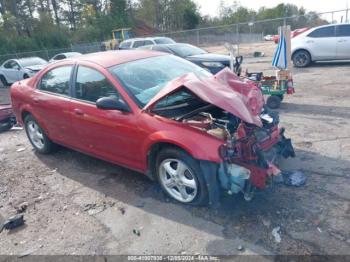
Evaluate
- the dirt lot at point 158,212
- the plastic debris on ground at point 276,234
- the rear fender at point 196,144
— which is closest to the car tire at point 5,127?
the dirt lot at point 158,212

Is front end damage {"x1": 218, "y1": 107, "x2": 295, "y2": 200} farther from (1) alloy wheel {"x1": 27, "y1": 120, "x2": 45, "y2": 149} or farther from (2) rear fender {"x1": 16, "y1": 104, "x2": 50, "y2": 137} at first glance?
(1) alloy wheel {"x1": 27, "y1": 120, "x2": 45, "y2": 149}

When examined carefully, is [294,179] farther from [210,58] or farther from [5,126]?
[210,58]

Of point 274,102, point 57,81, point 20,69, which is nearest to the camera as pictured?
point 57,81

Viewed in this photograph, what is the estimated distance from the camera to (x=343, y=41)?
12.3 meters

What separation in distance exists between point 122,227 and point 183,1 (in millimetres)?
64328

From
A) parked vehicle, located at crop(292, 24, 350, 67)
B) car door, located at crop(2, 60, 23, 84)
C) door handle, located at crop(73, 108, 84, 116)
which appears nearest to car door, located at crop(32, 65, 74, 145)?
door handle, located at crop(73, 108, 84, 116)

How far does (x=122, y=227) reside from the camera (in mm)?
3453

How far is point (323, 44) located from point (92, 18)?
41253mm

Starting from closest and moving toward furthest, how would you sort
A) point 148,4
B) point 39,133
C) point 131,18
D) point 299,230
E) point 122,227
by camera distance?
point 299,230 < point 122,227 < point 39,133 < point 131,18 < point 148,4

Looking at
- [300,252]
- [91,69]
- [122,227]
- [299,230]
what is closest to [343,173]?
[299,230]

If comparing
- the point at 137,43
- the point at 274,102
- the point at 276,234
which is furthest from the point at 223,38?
the point at 276,234

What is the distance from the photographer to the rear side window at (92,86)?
403 cm

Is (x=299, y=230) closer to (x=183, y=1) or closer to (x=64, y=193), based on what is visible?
(x=64, y=193)

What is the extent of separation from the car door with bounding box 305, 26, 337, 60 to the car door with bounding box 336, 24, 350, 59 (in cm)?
14
